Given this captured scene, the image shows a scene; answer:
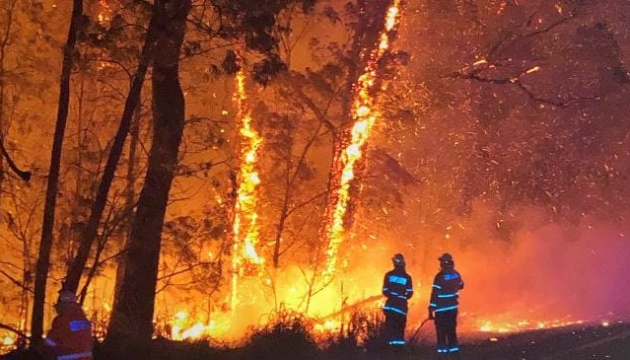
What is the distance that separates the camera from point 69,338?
741 cm

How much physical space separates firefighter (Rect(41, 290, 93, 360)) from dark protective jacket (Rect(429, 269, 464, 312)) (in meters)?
6.13

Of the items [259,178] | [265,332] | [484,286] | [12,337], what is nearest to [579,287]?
[484,286]

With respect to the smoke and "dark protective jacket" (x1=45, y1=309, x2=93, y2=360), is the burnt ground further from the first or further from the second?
the smoke

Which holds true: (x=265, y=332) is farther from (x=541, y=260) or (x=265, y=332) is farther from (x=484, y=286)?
(x=541, y=260)

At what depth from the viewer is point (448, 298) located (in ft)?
39.6

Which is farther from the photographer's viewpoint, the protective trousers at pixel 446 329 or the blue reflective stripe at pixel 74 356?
the protective trousers at pixel 446 329

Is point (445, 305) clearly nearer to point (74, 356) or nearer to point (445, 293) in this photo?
point (445, 293)

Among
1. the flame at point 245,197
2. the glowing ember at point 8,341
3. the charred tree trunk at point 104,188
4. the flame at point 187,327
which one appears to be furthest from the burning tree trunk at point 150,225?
the flame at point 245,197

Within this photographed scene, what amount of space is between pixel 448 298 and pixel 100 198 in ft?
18.2

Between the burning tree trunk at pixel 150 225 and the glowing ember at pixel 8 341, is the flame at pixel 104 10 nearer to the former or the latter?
the burning tree trunk at pixel 150 225

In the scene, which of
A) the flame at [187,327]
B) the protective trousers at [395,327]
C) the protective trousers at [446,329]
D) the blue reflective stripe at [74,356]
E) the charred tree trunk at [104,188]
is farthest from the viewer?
the flame at [187,327]

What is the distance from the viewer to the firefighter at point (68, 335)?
7.37 meters

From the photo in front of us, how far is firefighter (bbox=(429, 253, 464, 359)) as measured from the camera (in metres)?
11.9

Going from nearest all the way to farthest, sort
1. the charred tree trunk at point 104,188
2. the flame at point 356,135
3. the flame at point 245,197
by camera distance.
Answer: the charred tree trunk at point 104,188 → the flame at point 245,197 → the flame at point 356,135
